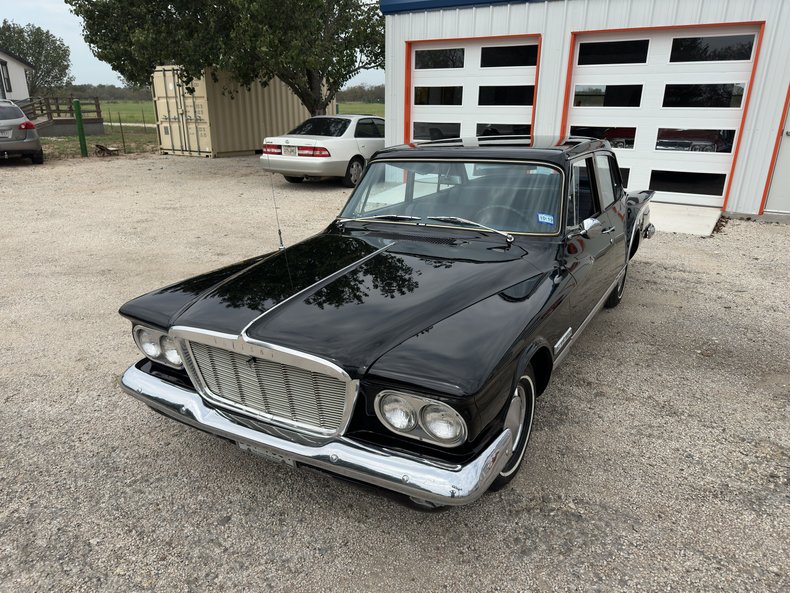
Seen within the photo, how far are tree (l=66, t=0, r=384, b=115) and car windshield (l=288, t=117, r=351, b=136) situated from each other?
4.94ft

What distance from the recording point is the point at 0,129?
1389 cm

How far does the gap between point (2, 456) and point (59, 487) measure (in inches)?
21.1

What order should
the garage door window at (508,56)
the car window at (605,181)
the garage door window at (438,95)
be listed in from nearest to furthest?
1. the car window at (605,181)
2. the garage door window at (508,56)
3. the garage door window at (438,95)

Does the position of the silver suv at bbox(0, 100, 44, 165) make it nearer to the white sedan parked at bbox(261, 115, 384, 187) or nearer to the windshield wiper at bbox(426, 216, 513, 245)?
the white sedan parked at bbox(261, 115, 384, 187)

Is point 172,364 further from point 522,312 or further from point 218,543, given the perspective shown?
point 522,312

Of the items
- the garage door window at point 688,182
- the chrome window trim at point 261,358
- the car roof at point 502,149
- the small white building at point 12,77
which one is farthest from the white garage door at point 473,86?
the small white building at point 12,77

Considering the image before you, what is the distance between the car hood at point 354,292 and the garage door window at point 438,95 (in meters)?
8.21

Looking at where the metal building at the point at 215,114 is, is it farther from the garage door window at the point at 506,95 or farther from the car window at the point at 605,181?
the car window at the point at 605,181

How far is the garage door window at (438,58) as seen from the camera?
34.8 ft

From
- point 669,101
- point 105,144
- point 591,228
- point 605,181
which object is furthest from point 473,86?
point 105,144

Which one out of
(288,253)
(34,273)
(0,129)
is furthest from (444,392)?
(0,129)

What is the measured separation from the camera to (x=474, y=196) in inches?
138

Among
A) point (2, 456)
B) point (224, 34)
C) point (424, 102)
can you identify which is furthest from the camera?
point (224, 34)

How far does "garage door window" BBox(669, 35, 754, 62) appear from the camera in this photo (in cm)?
847
